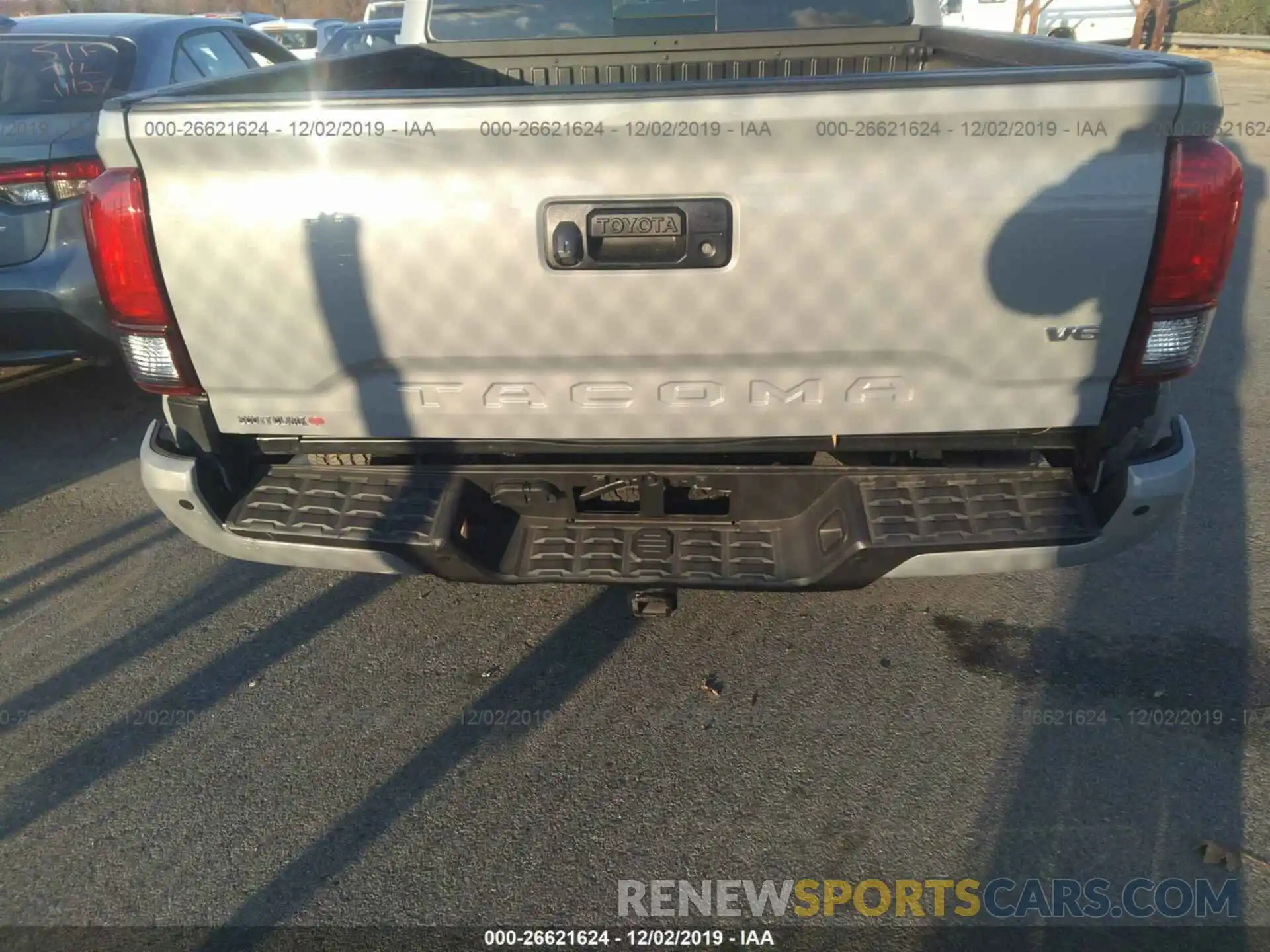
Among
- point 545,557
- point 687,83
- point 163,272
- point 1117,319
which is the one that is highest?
point 687,83

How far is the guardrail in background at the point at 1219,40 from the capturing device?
22.1m

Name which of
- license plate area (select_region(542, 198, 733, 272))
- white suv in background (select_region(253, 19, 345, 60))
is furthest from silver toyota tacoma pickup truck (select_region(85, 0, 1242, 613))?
white suv in background (select_region(253, 19, 345, 60))

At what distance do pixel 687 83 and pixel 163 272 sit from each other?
132cm

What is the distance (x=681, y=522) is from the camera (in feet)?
8.56

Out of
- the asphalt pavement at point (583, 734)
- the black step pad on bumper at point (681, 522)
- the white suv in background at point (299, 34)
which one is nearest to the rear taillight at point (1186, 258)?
the black step pad on bumper at point (681, 522)

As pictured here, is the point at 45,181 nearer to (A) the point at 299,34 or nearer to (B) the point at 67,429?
(B) the point at 67,429

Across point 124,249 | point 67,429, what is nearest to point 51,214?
point 67,429

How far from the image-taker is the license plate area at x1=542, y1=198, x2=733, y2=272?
212 cm

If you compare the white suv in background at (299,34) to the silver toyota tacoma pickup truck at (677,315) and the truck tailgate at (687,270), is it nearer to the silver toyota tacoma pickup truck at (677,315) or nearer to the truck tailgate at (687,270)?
the silver toyota tacoma pickup truck at (677,315)

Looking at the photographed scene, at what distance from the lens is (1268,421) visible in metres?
4.65

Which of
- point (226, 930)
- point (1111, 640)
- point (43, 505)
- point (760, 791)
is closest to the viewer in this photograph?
point (226, 930)

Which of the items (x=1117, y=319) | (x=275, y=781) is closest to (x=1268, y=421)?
(x=1117, y=319)

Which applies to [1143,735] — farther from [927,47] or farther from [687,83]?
[927,47]

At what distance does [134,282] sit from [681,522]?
1.51 metres
